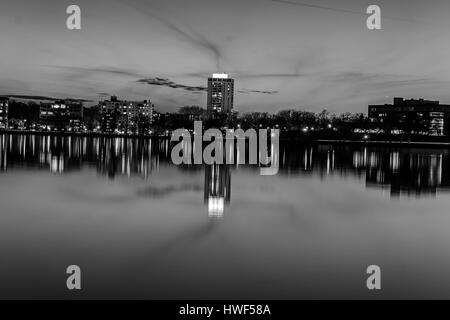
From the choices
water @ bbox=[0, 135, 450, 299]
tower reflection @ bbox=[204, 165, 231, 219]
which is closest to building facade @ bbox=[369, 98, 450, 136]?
tower reflection @ bbox=[204, 165, 231, 219]

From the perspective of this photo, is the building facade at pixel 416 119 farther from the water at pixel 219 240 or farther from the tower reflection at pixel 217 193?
the water at pixel 219 240

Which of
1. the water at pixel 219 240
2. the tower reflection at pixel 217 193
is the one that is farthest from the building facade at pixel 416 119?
the water at pixel 219 240

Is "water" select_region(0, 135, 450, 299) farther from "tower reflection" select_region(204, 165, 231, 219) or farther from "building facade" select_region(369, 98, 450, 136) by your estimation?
"building facade" select_region(369, 98, 450, 136)

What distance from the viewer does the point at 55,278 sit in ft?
31.0

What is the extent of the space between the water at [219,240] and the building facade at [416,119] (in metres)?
135

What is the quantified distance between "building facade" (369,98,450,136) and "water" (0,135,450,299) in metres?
135

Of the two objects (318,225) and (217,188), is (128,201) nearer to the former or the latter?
(217,188)

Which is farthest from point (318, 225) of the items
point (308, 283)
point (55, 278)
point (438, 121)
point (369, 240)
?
point (438, 121)

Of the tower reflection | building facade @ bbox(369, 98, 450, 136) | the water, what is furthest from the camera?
building facade @ bbox(369, 98, 450, 136)

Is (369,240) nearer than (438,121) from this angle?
Yes

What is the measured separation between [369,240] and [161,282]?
6.91m

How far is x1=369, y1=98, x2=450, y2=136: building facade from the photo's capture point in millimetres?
152375

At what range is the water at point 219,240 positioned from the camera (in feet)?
30.2
